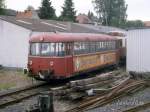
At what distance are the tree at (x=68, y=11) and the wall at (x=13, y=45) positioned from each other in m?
32.7

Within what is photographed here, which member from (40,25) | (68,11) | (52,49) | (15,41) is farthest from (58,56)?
(68,11)

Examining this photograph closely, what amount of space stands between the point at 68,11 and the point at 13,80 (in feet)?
134

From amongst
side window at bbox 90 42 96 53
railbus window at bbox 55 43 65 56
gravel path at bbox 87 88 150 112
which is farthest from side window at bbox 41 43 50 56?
gravel path at bbox 87 88 150 112

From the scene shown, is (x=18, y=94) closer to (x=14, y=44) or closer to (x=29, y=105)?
(x=29, y=105)

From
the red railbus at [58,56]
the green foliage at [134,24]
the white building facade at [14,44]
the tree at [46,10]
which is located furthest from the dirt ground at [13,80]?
the green foliage at [134,24]

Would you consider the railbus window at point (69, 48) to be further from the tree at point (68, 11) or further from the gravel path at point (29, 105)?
the tree at point (68, 11)

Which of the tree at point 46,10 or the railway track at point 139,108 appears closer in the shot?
the railway track at point 139,108

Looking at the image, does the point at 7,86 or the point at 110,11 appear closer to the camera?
the point at 7,86

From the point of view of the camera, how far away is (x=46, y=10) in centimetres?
5428

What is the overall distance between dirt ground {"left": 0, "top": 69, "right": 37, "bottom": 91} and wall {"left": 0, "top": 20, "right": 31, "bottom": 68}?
8.40 ft

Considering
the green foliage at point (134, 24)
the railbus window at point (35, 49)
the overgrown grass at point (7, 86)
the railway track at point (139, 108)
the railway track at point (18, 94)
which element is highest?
the green foliage at point (134, 24)

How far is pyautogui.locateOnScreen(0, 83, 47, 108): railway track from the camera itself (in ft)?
46.7

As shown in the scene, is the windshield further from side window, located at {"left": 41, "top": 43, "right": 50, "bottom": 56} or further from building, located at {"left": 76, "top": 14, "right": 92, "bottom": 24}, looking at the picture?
building, located at {"left": 76, "top": 14, "right": 92, "bottom": 24}

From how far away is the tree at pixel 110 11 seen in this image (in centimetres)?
7462
